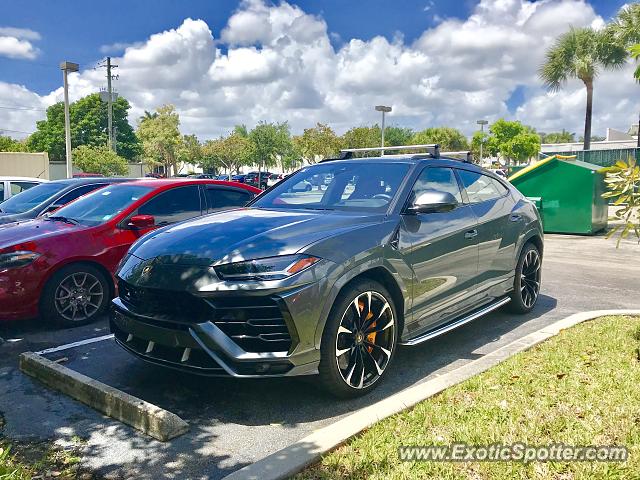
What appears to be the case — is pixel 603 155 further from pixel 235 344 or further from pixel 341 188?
pixel 235 344

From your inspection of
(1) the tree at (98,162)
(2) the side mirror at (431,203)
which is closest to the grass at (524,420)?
(2) the side mirror at (431,203)

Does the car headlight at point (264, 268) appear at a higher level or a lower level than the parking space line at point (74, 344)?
higher

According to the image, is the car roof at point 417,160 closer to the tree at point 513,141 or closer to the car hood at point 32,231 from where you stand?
the car hood at point 32,231

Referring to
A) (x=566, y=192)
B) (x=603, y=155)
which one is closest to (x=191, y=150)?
(x=603, y=155)

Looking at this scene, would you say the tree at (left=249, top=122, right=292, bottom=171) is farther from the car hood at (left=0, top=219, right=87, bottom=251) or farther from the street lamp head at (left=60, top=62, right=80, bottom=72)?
the car hood at (left=0, top=219, right=87, bottom=251)

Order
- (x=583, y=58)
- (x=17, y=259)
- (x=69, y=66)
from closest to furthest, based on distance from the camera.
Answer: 1. (x=17, y=259)
2. (x=69, y=66)
3. (x=583, y=58)

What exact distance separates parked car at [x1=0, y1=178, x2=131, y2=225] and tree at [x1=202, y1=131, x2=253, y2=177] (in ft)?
196

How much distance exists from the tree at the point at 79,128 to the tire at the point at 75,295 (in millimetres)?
62928

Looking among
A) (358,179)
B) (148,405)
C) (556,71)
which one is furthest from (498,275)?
(556,71)

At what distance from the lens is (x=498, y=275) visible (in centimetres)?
529

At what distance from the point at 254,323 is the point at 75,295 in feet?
10.6

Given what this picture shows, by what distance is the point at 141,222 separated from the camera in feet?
19.6

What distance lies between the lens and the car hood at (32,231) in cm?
544

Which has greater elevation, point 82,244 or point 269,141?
Answer: point 269,141
